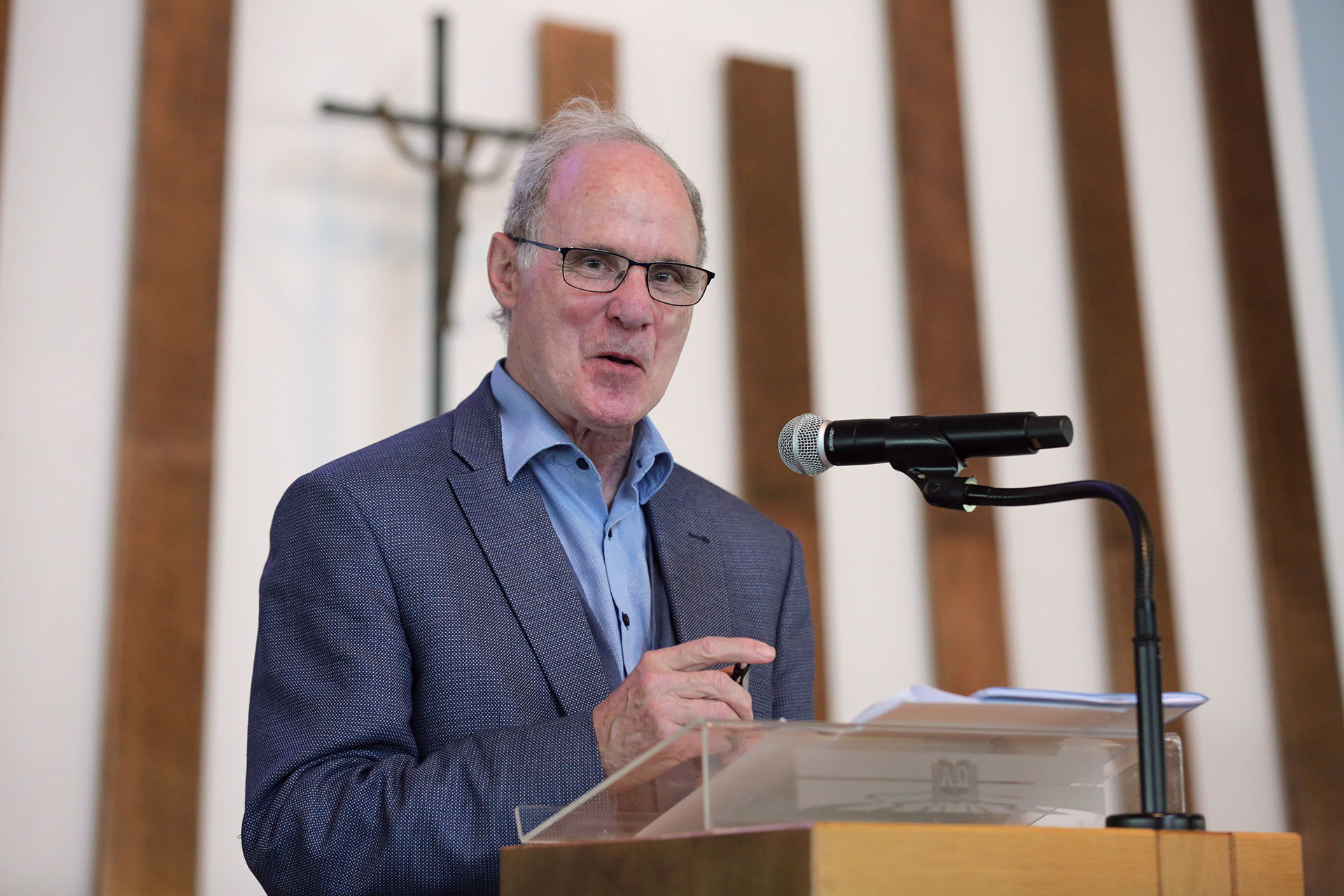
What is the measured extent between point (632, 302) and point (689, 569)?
43 cm

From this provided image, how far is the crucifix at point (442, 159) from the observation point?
305 cm

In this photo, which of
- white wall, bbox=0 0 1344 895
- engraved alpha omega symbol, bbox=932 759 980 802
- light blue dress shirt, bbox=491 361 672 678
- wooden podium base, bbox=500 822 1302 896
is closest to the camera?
wooden podium base, bbox=500 822 1302 896

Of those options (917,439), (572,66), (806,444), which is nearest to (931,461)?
(917,439)

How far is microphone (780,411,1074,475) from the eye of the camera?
3.81 feet

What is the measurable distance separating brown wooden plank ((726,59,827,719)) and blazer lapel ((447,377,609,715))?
156 cm

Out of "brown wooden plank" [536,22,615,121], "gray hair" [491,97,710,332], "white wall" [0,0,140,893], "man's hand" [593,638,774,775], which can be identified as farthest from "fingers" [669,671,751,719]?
"brown wooden plank" [536,22,615,121]

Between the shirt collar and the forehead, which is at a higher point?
the forehead

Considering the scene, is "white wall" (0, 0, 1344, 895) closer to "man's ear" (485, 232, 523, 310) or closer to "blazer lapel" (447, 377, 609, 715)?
"man's ear" (485, 232, 523, 310)

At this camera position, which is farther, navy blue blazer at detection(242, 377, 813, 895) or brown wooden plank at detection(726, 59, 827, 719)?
brown wooden plank at detection(726, 59, 827, 719)

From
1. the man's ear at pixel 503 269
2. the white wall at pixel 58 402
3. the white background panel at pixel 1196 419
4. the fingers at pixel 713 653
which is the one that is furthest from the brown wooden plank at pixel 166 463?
the white background panel at pixel 1196 419

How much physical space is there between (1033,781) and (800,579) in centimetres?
108

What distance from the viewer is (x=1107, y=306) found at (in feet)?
12.5

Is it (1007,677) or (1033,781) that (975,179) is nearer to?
(1007,677)

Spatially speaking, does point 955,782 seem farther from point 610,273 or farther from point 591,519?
point 610,273
